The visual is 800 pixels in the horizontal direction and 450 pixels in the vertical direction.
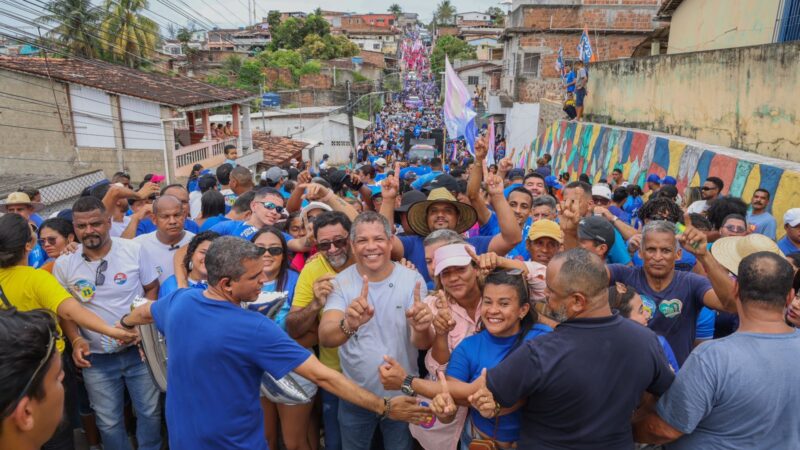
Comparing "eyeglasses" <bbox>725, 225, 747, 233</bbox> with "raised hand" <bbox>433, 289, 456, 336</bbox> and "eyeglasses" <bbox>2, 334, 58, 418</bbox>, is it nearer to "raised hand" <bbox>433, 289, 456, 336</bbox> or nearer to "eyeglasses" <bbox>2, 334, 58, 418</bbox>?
"raised hand" <bbox>433, 289, 456, 336</bbox>

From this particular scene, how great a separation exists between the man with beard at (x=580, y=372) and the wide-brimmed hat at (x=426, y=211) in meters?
1.85

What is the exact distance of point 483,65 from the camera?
42562 mm

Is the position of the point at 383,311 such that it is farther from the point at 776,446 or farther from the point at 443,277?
the point at 776,446

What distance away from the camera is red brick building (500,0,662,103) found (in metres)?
28.4

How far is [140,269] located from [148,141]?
1429 centimetres

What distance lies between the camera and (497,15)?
102625 mm

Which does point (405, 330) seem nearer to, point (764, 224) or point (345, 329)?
point (345, 329)

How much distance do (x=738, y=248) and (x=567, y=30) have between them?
27237mm

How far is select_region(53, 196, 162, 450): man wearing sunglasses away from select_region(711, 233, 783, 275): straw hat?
3835mm

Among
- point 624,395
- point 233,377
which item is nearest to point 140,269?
point 233,377

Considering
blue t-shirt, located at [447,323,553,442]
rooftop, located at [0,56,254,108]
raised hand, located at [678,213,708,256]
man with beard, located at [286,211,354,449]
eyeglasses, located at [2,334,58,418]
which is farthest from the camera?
rooftop, located at [0,56,254,108]

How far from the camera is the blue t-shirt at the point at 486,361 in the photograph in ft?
9.06

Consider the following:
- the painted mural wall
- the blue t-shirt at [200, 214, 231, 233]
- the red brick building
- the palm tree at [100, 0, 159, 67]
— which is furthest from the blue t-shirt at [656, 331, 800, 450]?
the palm tree at [100, 0, 159, 67]

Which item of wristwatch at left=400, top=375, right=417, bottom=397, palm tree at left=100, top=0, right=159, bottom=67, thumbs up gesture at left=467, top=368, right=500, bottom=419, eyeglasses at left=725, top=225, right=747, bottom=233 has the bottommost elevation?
wristwatch at left=400, top=375, right=417, bottom=397
